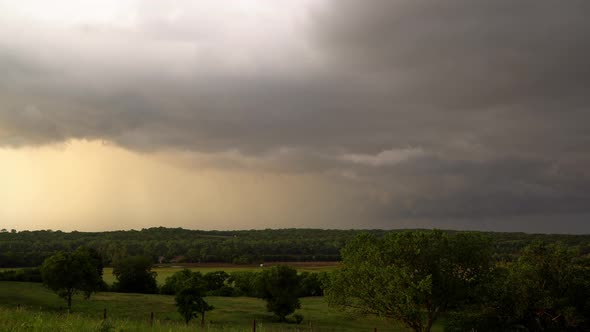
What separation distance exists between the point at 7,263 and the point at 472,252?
14903cm

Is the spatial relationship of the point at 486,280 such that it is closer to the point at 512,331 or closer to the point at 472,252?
the point at 472,252

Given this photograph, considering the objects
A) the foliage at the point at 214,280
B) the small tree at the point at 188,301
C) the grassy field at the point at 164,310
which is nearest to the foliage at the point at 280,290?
the grassy field at the point at 164,310

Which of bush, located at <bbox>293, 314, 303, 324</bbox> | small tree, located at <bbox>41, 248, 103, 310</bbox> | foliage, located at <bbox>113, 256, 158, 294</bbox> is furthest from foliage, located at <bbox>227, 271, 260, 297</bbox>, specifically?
small tree, located at <bbox>41, 248, 103, 310</bbox>

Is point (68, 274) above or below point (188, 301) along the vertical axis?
above

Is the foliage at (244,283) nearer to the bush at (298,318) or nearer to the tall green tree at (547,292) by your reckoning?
the bush at (298,318)

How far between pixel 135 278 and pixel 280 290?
5329cm

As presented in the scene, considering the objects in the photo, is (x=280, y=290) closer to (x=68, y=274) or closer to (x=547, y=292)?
(x=68, y=274)

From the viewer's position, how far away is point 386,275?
54250mm

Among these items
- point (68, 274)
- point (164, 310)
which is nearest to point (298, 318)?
point (164, 310)

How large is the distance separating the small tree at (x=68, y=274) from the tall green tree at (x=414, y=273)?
45.8 meters

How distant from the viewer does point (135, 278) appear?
123500 mm

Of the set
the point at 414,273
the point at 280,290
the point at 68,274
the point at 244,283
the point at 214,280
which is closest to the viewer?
the point at 414,273

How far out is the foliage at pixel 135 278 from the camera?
123562 mm

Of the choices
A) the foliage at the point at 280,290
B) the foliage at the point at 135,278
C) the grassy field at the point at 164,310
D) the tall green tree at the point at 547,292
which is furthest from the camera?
the foliage at the point at 135,278
